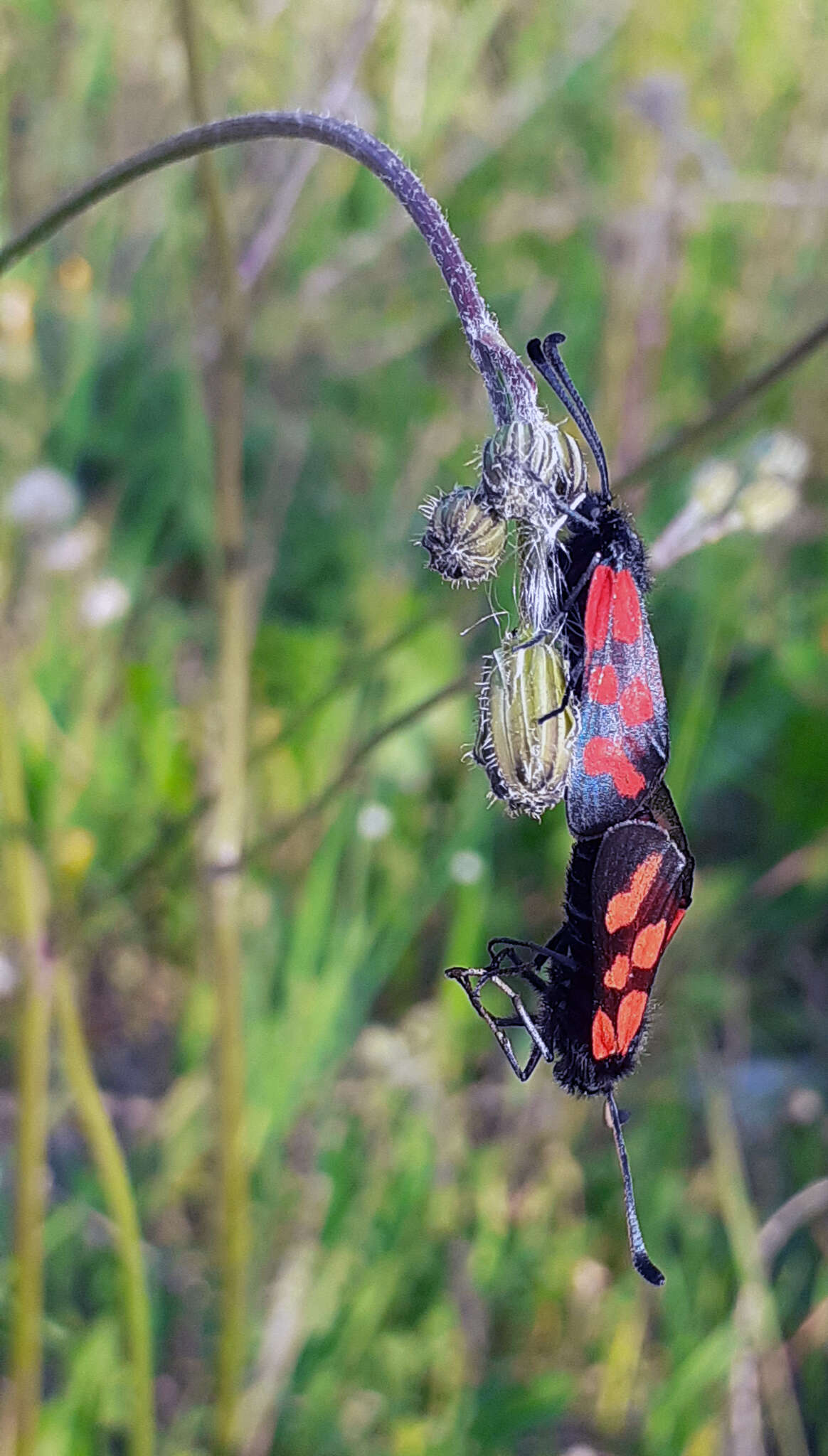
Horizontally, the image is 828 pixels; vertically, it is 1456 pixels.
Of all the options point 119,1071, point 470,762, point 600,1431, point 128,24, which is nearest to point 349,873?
point 119,1071

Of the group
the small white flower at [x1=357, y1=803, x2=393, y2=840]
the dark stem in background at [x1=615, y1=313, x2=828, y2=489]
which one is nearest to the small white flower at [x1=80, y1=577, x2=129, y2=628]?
the small white flower at [x1=357, y1=803, x2=393, y2=840]

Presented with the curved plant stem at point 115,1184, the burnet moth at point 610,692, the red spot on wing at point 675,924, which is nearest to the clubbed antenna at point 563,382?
the burnet moth at point 610,692

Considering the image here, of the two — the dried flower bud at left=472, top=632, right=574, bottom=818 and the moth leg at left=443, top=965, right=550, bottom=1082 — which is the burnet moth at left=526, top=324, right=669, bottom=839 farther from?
the moth leg at left=443, top=965, right=550, bottom=1082

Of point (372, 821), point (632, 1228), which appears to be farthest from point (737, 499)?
point (372, 821)

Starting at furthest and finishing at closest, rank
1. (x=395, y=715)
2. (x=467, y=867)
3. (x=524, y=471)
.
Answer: (x=395, y=715) < (x=467, y=867) < (x=524, y=471)

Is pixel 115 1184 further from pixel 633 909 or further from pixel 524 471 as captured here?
pixel 524 471

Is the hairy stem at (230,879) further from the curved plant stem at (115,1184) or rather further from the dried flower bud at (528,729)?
the dried flower bud at (528,729)
